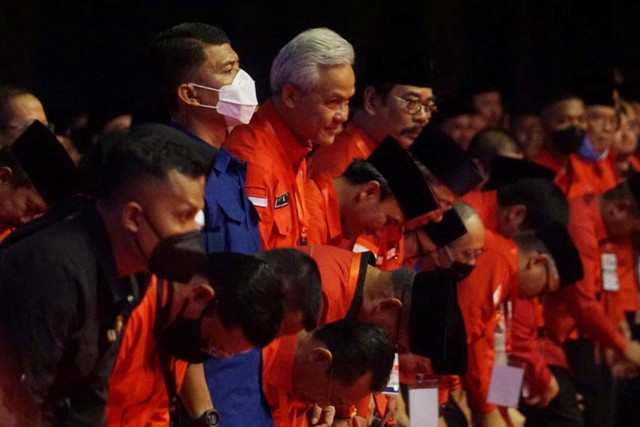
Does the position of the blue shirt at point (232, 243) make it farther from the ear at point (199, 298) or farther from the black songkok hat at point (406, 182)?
the black songkok hat at point (406, 182)

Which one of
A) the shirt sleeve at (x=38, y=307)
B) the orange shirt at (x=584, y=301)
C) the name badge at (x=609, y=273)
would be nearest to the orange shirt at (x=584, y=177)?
the name badge at (x=609, y=273)

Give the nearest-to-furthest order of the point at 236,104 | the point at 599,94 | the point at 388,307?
the point at 388,307, the point at 236,104, the point at 599,94

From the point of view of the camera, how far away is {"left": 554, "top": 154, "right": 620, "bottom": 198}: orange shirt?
8430 millimetres

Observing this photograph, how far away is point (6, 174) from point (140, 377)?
1.05m

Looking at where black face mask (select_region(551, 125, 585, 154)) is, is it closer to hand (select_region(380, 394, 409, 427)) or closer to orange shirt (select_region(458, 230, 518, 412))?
orange shirt (select_region(458, 230, 518, 412))

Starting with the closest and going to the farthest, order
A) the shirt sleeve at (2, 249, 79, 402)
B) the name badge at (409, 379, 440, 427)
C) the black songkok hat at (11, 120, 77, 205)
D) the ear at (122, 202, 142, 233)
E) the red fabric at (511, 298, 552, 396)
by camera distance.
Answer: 1. the shirt sleeve at (2, 249, 79, 402)
2. the ear at (122, 202, 142, 233)
3. the black songkok hat at (11, 120, 77, 205)
4. the name badge at (409, 379, 440, 427)
5. the red fabric at (511, 298, 552, 396)

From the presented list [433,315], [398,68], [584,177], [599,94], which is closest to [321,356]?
[433,315]

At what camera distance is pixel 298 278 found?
4.47 m

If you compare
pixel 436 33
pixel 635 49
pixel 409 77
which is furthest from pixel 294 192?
pixel 635 49

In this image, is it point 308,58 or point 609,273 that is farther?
point 609,273

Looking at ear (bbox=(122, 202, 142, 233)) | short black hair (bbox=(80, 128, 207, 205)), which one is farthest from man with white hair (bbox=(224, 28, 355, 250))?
ear (bbox=(122, 202, 142, 233))

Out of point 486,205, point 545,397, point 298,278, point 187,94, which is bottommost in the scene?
point 545,397

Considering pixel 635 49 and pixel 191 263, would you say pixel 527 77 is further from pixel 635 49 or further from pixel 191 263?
pixel 191 263

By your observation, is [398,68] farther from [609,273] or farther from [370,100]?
[609,273]
